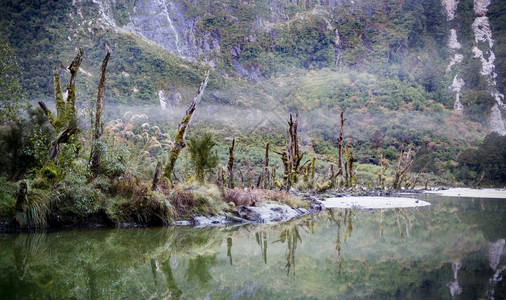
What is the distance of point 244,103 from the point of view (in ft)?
291

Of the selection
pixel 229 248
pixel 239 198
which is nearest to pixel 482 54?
pixel 239 198

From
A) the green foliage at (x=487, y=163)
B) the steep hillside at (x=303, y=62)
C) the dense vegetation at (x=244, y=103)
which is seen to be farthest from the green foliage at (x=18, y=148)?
the green foliage at (x=487, y=163)

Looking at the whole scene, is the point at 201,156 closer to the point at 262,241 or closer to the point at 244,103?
the point at 262,241

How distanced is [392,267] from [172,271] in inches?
135

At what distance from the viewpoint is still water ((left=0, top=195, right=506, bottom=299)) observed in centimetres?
540

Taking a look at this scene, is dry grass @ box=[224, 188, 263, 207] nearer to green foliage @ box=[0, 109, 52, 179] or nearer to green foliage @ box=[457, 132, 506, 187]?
green foliage @ box=[0, 109, 52, 179]

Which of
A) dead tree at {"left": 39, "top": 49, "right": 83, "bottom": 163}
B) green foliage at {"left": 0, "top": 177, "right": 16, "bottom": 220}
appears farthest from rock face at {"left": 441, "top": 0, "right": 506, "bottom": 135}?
green foliage at {"left": 0, "top": 177, "right": 16, "bottom": 220}

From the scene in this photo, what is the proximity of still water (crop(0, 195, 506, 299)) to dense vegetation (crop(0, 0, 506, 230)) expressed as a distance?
93.1 inches

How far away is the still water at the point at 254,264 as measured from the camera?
5402 mm

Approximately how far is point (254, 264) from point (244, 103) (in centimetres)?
8191

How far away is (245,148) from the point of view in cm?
5847

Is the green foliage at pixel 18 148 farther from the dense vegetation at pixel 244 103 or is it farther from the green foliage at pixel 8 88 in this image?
the green foliage at pixel 8 88

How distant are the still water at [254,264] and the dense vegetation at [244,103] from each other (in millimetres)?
2365

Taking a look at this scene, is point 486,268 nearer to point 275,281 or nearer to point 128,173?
point 275,281
